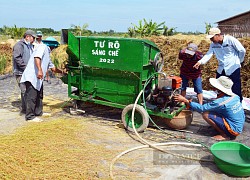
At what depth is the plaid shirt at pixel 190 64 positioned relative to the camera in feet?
19.4

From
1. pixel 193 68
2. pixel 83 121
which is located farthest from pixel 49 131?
pixel 193 68

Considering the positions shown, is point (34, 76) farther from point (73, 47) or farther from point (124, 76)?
point (124, 76)

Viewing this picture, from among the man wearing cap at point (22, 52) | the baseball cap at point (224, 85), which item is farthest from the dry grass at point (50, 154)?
the baseball cap at point (224, 85)

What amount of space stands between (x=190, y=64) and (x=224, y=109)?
163 cm

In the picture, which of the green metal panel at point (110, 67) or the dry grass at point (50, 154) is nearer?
the dry grass at point (50, 154)

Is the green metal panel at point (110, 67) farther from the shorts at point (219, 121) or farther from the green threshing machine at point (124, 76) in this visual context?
the shorts at point (219, 121)

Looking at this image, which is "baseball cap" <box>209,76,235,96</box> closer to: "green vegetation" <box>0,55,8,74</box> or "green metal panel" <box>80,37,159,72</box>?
"green metal panel" <box>80,37,159,72</box>

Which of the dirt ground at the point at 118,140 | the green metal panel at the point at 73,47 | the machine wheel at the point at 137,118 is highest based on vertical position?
the green metal panel at the point at 73,47

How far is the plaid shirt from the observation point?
19.4ft

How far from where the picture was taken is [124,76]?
18.4 feet

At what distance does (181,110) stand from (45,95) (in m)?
4.29

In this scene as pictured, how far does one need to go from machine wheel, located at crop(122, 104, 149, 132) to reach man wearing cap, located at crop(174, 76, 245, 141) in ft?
2.45

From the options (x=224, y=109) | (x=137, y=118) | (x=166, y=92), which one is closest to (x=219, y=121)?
(x=224, y=109)

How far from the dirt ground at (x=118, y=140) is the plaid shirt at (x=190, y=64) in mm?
977
